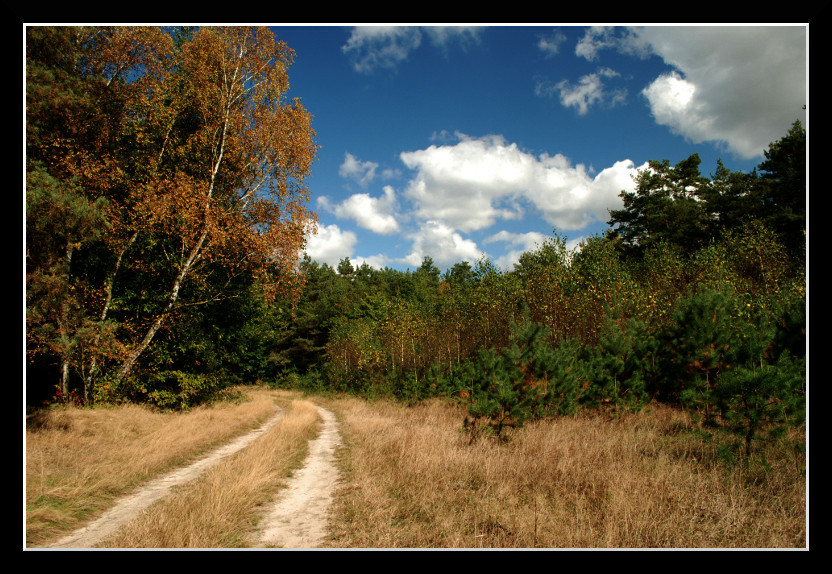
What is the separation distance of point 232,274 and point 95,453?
717 centimetres

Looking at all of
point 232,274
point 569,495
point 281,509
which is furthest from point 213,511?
point 232,274

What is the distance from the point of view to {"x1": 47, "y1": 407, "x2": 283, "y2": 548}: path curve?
4.39 metres

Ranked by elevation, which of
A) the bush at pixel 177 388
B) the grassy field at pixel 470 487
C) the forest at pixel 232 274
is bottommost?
the bush at pixel 177 388

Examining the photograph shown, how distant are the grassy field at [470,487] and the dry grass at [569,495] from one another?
23 millimetres

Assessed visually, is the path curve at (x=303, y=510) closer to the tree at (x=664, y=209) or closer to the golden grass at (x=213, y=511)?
the golden grass at (x=213, y=511)


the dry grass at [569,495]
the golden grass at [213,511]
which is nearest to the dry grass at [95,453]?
the golden grass at [213,511]

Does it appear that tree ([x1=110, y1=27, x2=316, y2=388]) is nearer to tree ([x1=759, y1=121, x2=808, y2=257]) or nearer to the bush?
the bush

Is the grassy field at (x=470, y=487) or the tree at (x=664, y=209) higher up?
the tree at (x=664, y=209)

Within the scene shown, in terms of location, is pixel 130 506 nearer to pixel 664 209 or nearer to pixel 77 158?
pixel 77 158

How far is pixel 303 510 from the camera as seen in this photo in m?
5.45

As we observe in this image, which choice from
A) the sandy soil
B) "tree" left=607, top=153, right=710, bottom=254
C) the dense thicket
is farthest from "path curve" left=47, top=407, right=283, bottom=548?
"tree" left=607, top=153, right=710, bottom=254

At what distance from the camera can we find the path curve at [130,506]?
4395 millimetres

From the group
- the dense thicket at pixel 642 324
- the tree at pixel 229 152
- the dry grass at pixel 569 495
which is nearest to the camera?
the dry grass at pixel 569 495
